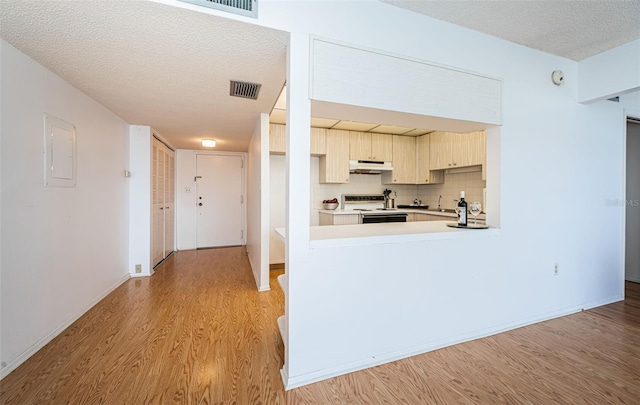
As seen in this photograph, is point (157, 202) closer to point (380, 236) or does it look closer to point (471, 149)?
point (380, 236)

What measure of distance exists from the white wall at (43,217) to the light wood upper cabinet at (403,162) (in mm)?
4190

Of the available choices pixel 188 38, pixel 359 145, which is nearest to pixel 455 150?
pixel 359 145

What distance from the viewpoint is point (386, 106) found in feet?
5.87

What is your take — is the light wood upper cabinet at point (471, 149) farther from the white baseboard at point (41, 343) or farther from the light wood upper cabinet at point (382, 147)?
the white baseboard at point (41, 343)

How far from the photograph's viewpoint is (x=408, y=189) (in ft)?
17.0

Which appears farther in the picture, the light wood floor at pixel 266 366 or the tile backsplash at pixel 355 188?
the tile backsplash at pixel 355 188

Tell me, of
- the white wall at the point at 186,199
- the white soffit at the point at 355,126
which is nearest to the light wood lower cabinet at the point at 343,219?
the white soffit at the point at 355,126

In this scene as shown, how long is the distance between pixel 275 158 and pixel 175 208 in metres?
2.75

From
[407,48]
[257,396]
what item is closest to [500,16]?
Result: [407,48]

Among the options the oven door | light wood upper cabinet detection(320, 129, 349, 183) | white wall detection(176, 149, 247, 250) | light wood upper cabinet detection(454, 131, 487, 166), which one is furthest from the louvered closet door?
light wood upper cabinet detection(454, 131, 487, 166)

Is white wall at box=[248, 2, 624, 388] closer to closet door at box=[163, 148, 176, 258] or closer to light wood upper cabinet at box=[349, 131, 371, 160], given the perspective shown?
light wood upper cabinet at box=[349, 131, 371, 160]

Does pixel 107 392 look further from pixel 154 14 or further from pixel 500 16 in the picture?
pixel 500 16

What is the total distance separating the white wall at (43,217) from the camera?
1.69 metres

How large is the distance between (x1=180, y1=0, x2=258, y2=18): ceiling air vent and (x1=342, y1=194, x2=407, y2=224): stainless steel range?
3.07 m
